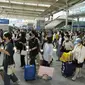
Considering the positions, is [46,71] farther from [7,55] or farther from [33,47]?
[7,55]

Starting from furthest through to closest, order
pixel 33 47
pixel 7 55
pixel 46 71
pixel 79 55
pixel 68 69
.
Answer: pixel 68 69 < pixel 33 47 < pixel 46 71 < pixel 79 55 < pixel 7 55

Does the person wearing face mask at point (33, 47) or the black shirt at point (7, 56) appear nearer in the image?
the black shirt at point (7, 56)

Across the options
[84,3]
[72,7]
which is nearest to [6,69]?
[84,3]

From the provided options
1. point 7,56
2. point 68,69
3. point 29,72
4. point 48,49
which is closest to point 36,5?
point 48,49

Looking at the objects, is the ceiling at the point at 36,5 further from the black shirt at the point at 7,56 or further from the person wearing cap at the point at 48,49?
the black shirt at the point at 7,56

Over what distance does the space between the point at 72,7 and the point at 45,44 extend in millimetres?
10258

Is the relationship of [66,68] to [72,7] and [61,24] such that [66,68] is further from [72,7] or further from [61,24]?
[61,24]

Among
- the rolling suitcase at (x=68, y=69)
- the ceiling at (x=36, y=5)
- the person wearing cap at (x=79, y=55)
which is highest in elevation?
the ceiling at (x=36, y=5)

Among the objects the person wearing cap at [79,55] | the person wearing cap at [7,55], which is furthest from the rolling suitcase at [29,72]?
the person wearing cap at [79,55]

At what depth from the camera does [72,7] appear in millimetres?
15227

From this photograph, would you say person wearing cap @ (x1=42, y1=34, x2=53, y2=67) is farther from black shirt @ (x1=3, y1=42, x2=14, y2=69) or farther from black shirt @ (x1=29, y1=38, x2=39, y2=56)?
black shirt @ (x1=3, y1=42, x2=14, y2=69)

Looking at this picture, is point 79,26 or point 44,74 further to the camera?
point 79,26

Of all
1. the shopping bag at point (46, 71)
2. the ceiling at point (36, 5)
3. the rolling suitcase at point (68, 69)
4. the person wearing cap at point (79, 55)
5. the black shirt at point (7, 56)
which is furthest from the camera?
the ceiling at point (36, 5)

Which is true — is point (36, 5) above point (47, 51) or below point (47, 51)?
above
